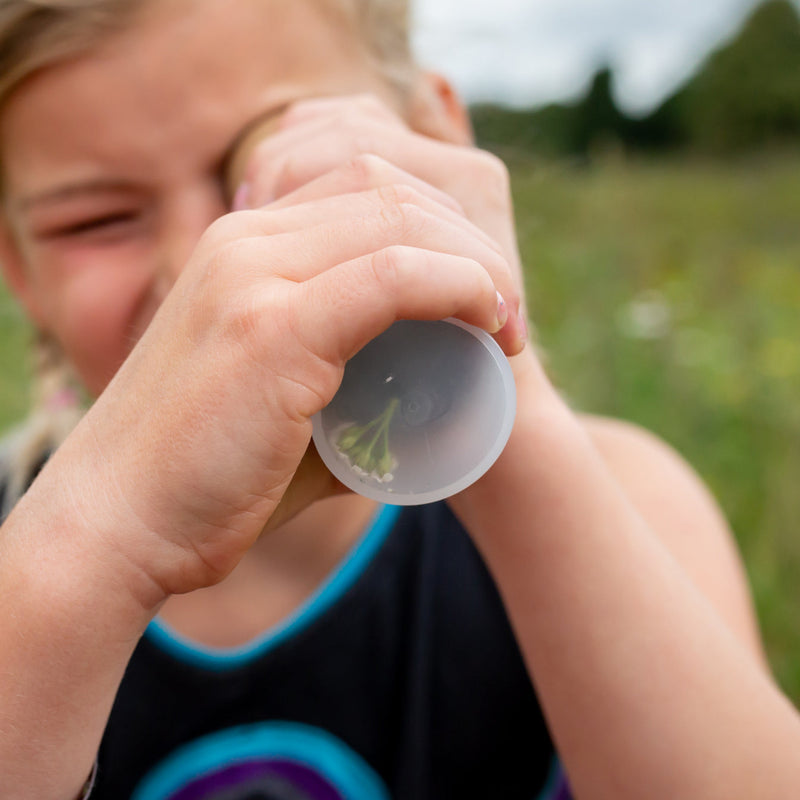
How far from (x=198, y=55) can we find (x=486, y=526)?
57cm

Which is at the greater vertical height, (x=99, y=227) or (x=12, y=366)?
(x=99, y=227)

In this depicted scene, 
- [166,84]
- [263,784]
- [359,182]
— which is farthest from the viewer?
[263,784]

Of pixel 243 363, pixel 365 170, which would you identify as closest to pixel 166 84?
pixel 365 170

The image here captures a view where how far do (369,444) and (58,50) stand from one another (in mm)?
620

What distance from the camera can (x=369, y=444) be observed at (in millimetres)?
552

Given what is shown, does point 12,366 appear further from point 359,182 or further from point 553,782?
point 359,182

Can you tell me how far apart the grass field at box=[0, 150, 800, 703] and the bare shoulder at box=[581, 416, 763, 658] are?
1.16 ft

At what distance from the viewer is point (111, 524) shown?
0.53 metres

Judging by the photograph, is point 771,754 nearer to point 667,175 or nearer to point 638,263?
point 638,263

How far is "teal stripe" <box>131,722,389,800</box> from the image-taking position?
973 mm

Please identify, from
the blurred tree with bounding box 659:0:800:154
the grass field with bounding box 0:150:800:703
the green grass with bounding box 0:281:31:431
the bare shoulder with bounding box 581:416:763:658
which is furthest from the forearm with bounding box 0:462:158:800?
the blurred tree with bounding box 659:0:800:154

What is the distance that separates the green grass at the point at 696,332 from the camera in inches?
66.4

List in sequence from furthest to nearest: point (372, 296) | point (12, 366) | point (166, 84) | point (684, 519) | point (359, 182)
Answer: point (12, 366) → point (684, 519) → point (166, 84) → point (359, 182) → point (372, 296)

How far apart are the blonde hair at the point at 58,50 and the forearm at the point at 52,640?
0.56 m
